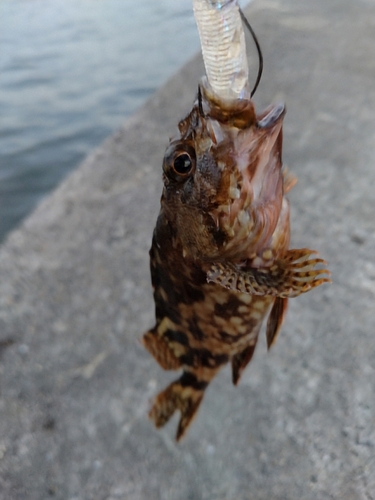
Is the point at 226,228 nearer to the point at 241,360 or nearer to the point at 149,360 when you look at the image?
the point at 241,360

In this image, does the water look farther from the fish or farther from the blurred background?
the fish

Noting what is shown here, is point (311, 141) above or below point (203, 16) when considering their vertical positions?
below

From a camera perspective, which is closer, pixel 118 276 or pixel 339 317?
pixel 339 317

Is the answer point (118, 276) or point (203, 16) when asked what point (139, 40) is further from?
point (203, 16)

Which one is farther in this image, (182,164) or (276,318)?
(276,318)

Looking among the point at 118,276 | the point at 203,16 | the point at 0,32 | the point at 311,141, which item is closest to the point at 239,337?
the point at 203,16

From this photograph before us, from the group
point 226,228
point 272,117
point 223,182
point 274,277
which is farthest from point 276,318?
point 272,117
